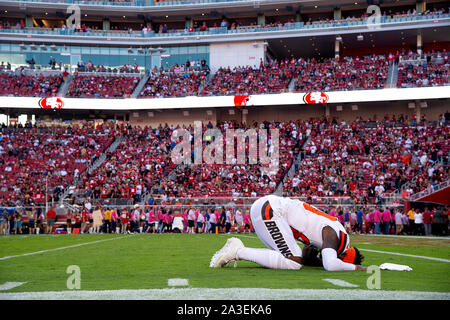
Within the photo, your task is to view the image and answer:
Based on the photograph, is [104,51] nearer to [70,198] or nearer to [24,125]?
[24,125]

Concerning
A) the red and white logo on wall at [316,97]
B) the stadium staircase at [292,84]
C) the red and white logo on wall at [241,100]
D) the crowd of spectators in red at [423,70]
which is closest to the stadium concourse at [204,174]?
the red and white logo on wall at [316,97]

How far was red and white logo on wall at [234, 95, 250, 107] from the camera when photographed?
47.1m

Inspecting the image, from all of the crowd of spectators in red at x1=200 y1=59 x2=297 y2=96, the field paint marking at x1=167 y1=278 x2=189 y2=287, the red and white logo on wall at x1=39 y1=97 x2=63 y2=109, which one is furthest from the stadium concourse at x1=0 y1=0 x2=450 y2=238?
the field paint marking at x1=167 y1=278 x2=189 y2=287

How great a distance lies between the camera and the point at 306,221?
28.9 feet

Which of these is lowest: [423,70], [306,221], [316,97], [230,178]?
[306,221]

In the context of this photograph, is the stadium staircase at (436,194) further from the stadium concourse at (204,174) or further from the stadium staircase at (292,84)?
the stadium staircase at (292,84)

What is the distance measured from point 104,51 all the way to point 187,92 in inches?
401

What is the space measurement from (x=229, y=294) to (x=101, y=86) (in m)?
47.5

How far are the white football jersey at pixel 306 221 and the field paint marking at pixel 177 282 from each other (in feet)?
6.09

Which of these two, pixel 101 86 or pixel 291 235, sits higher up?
pixel 101 86

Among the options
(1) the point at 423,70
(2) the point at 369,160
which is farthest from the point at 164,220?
(1) the point at 423,70

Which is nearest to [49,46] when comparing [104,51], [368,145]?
[104,51]

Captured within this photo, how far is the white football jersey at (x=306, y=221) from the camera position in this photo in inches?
344

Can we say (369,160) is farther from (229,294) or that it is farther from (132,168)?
(229,294)
